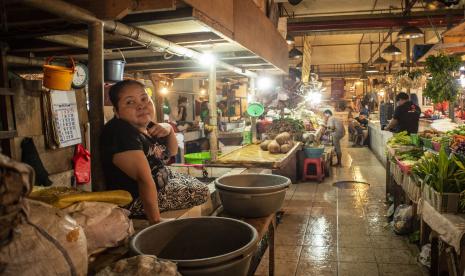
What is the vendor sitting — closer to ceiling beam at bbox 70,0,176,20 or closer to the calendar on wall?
the calendar on wall

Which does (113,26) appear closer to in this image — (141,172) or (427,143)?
(141,172)

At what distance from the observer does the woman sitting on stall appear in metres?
2.58

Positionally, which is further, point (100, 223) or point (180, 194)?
point (180, 194)

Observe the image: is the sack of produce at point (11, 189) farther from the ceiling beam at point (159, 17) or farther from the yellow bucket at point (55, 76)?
the yellow bucket at point (55, 76)

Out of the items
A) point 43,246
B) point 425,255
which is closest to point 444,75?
point 425,255

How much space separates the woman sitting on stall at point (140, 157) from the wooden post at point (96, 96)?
0.09m

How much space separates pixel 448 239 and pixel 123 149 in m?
3.36

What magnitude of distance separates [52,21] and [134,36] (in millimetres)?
629

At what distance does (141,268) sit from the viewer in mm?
1461

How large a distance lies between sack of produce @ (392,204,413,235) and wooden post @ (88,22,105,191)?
17.7 feet

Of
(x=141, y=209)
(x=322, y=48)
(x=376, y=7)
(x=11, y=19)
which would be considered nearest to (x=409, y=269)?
(x=141, y=209)

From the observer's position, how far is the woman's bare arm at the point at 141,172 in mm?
2549

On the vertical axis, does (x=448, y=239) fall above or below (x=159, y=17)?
below

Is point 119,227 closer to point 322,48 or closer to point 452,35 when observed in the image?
point 452,35
